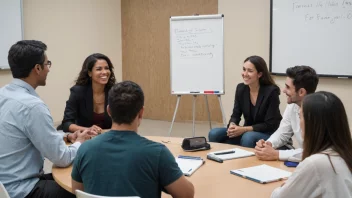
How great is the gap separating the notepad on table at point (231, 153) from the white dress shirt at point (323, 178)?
0.86m

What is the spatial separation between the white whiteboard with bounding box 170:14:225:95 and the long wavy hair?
3.13 meters

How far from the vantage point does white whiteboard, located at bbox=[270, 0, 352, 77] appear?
4.38m

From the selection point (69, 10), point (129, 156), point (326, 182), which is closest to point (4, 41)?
point (69, 10)

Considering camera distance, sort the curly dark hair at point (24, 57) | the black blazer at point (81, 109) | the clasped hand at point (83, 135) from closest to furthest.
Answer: the curly dark hair at point (24, 57) < the clasped hand at point (83, 135) < the black blazer at point (81, 109)

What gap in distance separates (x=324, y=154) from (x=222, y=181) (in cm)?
60

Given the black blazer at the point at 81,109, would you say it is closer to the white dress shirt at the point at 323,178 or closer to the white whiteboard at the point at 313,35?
the white dress shirt at the point at 323,178

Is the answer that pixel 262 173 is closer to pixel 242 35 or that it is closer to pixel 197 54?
pixel 197 54

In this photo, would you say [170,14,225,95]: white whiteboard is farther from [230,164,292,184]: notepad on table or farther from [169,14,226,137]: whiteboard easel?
[230,164,292,184]: notepad on table

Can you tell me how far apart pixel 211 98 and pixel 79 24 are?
8.28 feet

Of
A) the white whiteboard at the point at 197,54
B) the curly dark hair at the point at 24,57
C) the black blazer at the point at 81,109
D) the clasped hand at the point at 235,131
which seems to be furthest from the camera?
the white whiteboard at the point at 197,54

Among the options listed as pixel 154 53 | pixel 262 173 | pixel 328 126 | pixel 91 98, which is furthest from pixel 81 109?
pixel 154 53

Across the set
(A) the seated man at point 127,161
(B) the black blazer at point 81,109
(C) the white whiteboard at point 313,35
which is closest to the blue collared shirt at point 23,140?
(A) the seated man at point 127,161

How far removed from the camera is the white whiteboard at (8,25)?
17.2 ft

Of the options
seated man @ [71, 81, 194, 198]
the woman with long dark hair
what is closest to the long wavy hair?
the woman with long dark hair
